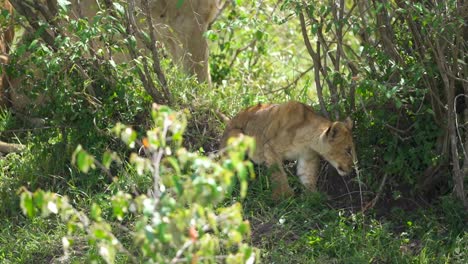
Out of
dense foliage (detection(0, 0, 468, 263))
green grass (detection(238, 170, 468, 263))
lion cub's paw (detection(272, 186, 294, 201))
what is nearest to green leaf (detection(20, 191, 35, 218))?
dense foliage (detection(0, 0, 468, 263))

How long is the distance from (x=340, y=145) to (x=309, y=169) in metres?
0.30

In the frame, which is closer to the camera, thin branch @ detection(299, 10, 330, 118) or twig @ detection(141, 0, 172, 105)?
twig @ detection(141, 0, 172, 105)

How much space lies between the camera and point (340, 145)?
671 cm

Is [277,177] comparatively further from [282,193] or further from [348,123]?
[348,123]

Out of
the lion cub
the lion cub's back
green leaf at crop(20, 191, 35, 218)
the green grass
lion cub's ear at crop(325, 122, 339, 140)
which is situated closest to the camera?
green leaf at crop(20, 191, 35, 218)

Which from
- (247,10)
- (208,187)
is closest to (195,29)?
(247,10)

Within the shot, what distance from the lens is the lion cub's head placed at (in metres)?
6.64

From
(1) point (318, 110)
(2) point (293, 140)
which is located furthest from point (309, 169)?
(1) point (318, 110)

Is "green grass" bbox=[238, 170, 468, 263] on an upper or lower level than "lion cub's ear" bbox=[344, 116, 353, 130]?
lower

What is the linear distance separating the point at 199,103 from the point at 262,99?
0.72 meters

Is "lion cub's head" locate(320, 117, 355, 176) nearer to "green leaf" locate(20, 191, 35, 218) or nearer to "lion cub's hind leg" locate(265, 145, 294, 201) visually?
"lion cub's hind leg" locate(265, 145, 294, 201)

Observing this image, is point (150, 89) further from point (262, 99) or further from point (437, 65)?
point (437, 65)

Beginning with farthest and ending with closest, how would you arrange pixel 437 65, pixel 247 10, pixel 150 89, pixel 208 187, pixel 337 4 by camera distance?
1. pixel 247 10
2. pixel 150 89
3. pixel 337 4
4. pixel 437 65
5. pixel 208 187

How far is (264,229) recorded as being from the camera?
6.39 m
